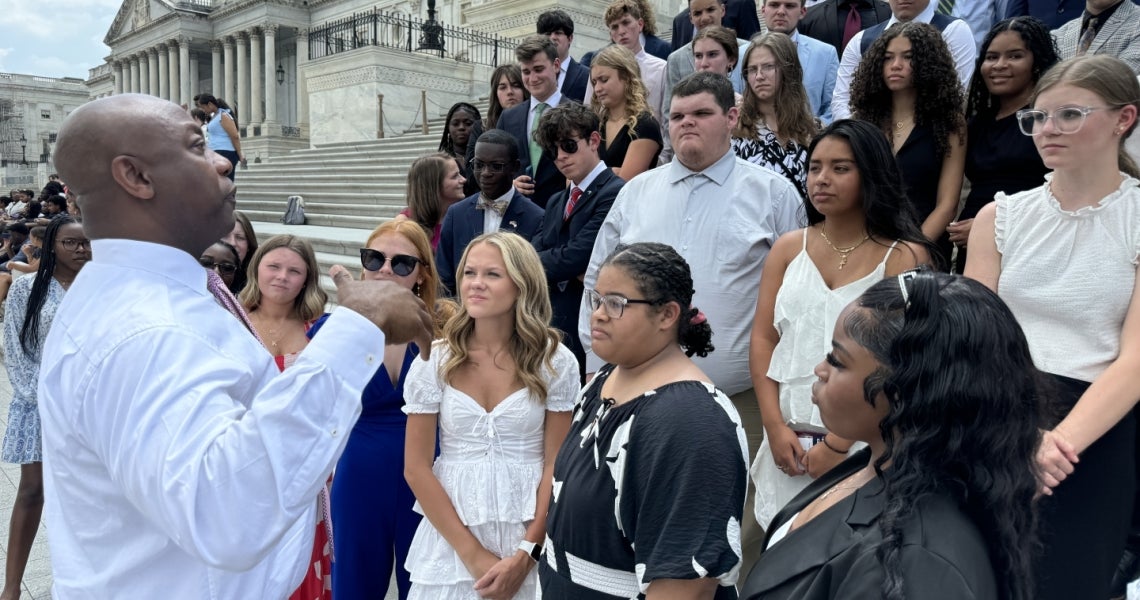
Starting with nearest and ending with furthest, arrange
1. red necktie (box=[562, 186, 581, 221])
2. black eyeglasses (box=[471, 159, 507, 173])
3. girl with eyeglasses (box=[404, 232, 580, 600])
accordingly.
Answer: girl with eyeglasses (box=[404, 232, 580, 600]) < red necktie (box=[562, 186, 581, 221]) < black eyeglasses (box=[471, 159, 507, 173])

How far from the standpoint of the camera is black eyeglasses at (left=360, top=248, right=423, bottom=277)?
3.85 m

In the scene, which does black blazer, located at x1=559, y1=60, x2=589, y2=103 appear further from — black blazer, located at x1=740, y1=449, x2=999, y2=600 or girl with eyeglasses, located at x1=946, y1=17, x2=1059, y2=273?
black blazer, located at x1=740, y1=449, x2=999, y2=600

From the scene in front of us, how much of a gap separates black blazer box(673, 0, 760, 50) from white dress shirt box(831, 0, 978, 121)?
2845 mm

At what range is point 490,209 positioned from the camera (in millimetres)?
5188

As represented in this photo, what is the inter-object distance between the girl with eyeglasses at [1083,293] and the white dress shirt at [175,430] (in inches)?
80.4

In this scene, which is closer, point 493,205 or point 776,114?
point 776,114

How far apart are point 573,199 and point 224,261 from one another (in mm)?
2135

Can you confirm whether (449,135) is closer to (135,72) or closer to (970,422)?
(970,422)

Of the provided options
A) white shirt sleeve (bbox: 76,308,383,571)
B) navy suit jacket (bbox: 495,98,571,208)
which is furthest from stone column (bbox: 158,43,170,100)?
white shirt sleeve (bbox: 76,308,383,571)

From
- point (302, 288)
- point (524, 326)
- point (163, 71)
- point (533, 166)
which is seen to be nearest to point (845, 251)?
point (524, 326)

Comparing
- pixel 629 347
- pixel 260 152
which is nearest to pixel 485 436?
pixel 629 347

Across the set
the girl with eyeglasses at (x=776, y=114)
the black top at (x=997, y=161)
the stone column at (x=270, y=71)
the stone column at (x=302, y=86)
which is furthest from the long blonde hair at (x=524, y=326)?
the stone column at (x=270, y=71)

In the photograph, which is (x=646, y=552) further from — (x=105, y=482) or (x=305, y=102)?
(x=305, y=102)

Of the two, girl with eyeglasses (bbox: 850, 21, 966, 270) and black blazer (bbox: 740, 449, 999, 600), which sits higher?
girl with eyeglasses (bbox: 850, 21, 966, 270)
